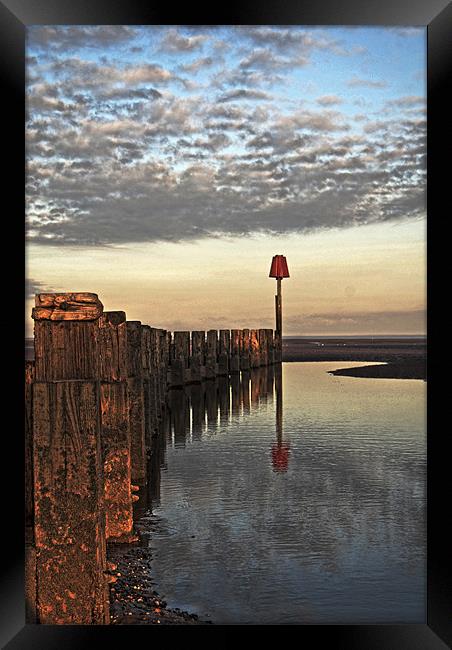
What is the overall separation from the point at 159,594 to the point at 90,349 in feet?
5.44

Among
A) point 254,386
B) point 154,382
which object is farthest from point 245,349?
point 154,382

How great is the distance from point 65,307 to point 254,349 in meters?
22.0

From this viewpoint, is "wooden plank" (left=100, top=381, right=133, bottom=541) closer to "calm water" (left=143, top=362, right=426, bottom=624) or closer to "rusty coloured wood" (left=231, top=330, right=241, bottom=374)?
"calm water" (left=143, top=362, right=426, bottom=624)

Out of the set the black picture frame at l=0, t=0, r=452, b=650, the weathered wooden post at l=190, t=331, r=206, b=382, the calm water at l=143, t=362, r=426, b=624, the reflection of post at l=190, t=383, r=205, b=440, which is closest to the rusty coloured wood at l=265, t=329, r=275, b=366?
the weathered wooden post at l=190, t=331, r=206, b=382

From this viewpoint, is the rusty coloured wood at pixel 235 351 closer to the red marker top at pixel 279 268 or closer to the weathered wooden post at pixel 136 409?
the red marker top at pixel 279 268

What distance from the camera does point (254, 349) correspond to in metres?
25.5

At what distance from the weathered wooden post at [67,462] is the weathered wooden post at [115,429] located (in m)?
1.80

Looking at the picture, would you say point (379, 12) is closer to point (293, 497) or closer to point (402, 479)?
point (293, 497)

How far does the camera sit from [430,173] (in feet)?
12.2

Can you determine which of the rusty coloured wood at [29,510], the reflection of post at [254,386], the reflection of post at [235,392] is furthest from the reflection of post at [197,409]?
the rusty coloured wood at [29,510]

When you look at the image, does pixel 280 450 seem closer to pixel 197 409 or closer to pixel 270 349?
pixel 197 409
